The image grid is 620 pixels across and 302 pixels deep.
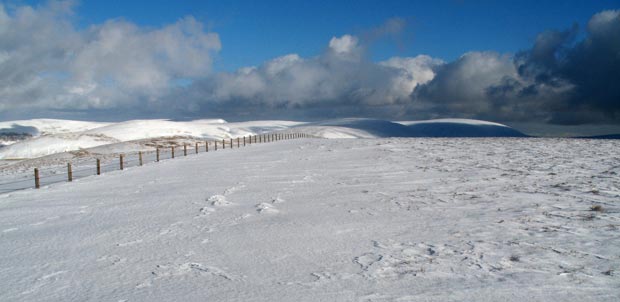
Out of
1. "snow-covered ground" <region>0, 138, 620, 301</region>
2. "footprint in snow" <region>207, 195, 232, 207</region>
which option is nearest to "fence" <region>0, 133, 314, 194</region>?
"snow-covered ground" <region>0, 138, 620, 301</region>

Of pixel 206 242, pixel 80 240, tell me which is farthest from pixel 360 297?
Result: pixel 80 240

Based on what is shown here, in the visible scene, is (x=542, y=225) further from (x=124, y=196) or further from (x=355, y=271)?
(x=124, y=196)

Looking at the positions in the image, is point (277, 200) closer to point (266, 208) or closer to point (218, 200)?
point (266, 208)

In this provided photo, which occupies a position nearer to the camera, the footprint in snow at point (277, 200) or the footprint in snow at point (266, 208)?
the footprint in snow at point (266, 208)

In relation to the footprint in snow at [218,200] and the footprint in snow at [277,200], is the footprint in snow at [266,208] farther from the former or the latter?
the footprint in snow at [218,200]

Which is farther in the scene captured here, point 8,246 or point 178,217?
point 178,217

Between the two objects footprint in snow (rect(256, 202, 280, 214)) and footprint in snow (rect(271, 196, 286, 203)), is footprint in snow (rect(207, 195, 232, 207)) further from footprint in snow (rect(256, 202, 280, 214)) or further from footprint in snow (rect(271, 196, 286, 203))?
footprint in snow (rect(271, 196, 286, 203))

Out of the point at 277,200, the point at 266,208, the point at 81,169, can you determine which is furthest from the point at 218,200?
the point at 81,169

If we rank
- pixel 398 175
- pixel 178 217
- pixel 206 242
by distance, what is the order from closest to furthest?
pixel 206 242
pixel 178 217
pixel 398 175

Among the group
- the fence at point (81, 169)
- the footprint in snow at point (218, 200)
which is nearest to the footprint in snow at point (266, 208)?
the footprint in snow at point (218, 200)

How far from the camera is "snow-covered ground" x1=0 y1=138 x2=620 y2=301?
22.2 feet

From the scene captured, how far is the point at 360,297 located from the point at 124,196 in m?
12.7

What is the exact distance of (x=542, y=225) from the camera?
9992mm

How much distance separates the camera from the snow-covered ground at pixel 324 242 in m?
6.76
